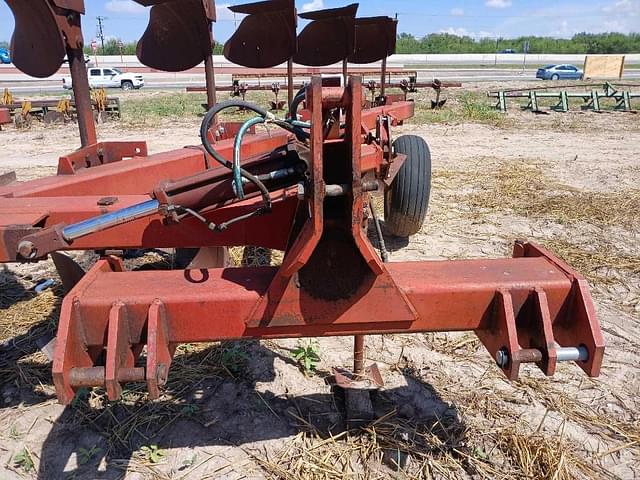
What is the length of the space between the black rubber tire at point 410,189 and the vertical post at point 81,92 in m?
2.15

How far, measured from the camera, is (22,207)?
2.07 metres

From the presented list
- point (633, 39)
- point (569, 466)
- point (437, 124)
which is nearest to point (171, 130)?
point (437, 124)

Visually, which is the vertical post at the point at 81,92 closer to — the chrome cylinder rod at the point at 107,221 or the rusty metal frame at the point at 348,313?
the chrome cylinder rod at the point at 107,221

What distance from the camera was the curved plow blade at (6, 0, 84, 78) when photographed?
276 cm

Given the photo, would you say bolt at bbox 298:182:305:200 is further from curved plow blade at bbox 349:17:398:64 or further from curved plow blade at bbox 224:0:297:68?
curved plow blade at bbox 349:17:398:64

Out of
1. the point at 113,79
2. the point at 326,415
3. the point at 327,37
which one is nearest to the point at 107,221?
the point at 326,415

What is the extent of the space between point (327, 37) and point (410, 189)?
2818 mm

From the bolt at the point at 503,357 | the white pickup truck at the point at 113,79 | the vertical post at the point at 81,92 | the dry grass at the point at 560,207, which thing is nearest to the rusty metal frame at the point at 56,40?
the vertical post at the point at 81,92

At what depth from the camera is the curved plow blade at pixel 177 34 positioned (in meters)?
3.78

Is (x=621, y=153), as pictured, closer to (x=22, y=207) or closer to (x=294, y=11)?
(x=294, y=11)

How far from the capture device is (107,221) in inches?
69.9

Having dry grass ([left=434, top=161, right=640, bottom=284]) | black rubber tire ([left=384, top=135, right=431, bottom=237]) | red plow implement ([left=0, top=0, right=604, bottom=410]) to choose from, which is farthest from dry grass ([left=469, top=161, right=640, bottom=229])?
red plow implement ([left=0, top=0, right=604, bottom=410])

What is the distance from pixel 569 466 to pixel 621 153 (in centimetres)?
791

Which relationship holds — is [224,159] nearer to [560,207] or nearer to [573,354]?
[573,354]
